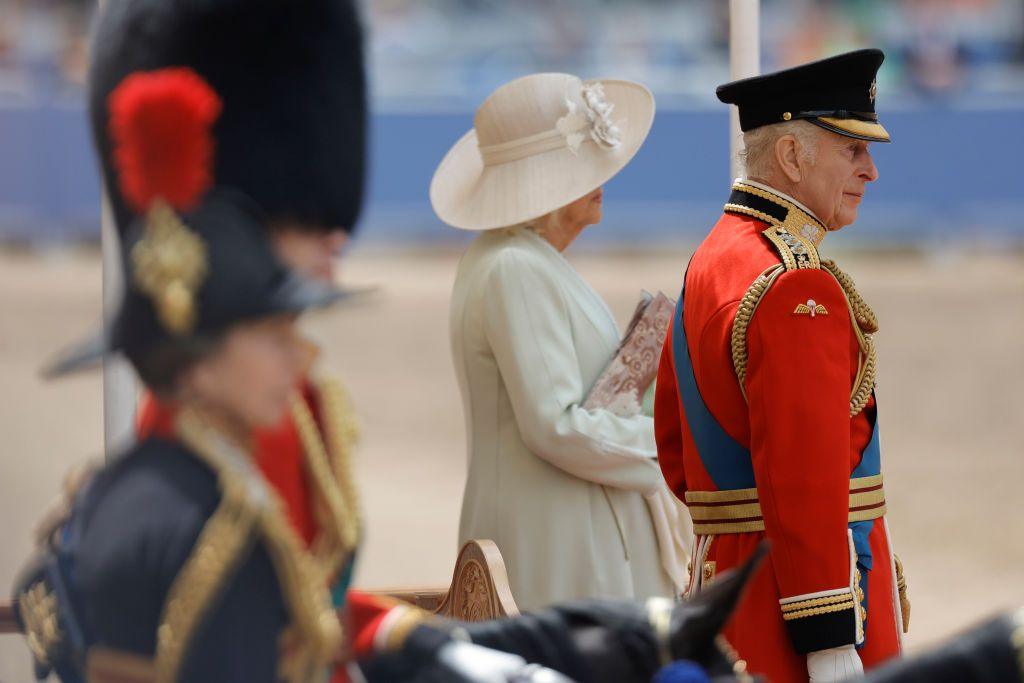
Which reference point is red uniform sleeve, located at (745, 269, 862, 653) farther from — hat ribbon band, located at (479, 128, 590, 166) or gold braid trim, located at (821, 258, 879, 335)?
hat ribbon band, located at (479, 128, 590, 166)

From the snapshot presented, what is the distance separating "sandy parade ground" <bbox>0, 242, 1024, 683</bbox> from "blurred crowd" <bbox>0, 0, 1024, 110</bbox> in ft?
7.19

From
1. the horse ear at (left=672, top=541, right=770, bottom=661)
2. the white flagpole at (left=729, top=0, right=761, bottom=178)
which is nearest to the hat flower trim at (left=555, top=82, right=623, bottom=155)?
the white flagpole at (left=729, top=0, right=761, bottom=178)

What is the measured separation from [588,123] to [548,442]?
67 centimetres

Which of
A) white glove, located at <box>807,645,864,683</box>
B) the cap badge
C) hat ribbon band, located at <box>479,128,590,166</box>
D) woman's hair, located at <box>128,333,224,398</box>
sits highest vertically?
woman's hair, located at <box>128,333,224,398</box>

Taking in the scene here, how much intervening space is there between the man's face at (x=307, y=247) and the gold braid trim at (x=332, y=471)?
117 millimetres

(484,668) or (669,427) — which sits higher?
(484,668)

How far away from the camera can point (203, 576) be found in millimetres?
1396

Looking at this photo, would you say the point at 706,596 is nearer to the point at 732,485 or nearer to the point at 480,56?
the point at 732,485

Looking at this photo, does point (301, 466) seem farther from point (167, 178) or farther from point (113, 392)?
point (113, 392)

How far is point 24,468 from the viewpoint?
6.19ft

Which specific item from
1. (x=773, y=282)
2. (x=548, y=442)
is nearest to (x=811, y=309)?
(x=773, y=282)

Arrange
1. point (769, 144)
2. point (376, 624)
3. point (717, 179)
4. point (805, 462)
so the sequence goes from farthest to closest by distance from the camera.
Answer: point (717, 179), point (769, 144), point (805, 462), point (376, 624)

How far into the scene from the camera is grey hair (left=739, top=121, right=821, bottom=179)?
2.54 m

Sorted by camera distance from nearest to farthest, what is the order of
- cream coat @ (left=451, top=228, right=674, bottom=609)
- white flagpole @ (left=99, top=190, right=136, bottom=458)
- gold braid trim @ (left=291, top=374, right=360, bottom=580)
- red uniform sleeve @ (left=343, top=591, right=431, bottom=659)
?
gold braid trim @ (left=291, top=374, right=360, bottom=580), red uniform sleeve @ (left=343, top=591, right=431, bottom=659), white flagpole @ (left=99, top=190, right=136, bottom=458), cream coat @ (left=451, top=228, right=674, bottom=609)
